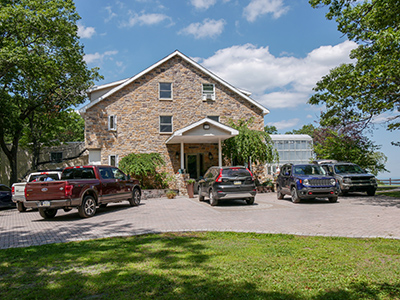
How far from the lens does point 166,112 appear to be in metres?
24.4

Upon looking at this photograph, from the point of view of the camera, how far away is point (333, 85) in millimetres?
16688

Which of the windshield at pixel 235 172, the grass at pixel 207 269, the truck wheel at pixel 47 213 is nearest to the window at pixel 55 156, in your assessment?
the truck wheel at pixel 47 213

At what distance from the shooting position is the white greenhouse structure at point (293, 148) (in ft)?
120

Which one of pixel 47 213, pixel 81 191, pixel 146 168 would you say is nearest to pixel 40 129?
pixel 146 168

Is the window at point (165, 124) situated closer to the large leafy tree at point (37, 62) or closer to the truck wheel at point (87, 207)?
the large leafy tree at point (37, 62)

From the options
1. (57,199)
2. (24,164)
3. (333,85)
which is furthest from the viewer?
(24,164)

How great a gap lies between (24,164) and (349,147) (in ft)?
93.1

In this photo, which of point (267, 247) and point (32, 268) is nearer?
point (32, 268)

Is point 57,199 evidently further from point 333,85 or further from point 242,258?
point 333,85

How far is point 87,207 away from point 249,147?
13.0 meters

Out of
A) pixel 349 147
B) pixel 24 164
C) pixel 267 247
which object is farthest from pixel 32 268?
pixel 24 164

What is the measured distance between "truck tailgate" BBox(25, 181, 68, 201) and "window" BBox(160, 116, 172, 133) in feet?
44.8

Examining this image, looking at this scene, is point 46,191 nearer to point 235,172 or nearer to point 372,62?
point 235,172

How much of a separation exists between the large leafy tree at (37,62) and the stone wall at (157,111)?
4.63m
